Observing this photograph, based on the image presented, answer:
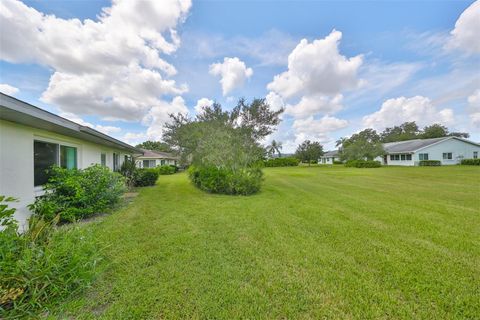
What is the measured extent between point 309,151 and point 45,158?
40.3 meters

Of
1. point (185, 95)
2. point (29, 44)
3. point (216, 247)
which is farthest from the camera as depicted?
point (185, 95)

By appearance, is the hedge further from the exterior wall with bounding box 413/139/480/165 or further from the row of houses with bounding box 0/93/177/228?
the row of houses with bounding box 0/93/177/228

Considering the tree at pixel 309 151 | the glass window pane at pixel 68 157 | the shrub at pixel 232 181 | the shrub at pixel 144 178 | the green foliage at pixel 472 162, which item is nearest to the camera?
the glass window pane at pixel 68 157

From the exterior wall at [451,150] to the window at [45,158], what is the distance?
40.2 meters

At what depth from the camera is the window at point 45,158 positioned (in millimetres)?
4977

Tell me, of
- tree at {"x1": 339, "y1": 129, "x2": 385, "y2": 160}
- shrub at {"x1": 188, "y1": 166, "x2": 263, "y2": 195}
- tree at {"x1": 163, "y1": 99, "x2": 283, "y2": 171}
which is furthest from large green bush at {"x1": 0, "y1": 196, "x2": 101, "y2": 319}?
tree at {"x1": 339, "y1": 129, "x2": 385, "y2": 160}

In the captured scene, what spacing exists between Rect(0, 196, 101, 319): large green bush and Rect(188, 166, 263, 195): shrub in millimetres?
6408

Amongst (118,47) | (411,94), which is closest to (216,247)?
(118,47)

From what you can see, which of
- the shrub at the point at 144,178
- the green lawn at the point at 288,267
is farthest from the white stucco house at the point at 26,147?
the shrub at the point at 144,178

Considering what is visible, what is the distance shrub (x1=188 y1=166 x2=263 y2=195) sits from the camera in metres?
8.95

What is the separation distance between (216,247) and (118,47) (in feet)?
33.3

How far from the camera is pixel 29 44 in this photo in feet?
18.3

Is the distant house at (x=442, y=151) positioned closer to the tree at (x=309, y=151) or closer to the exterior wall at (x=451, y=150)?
the exterior wall at (x=451, y=150)

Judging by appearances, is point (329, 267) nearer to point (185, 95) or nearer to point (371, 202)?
point (371, 202)
